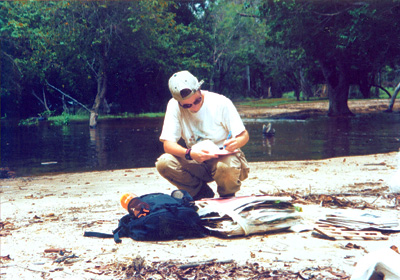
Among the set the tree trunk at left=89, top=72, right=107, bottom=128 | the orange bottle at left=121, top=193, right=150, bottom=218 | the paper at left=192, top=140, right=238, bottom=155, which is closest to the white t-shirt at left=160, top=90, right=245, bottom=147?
the paper at left=192, top=140, right=238, bottom=155

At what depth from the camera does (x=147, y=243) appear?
12.3ft

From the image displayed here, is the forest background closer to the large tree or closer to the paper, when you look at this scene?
the large tree

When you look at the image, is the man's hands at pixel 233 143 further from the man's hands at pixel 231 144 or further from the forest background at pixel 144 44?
the forest background at pixel 144 44

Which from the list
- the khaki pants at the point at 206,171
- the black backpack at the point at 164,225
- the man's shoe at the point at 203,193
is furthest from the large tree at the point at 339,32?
the black backpack at the point at 164,225

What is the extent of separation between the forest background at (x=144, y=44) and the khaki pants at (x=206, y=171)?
42.6 feet

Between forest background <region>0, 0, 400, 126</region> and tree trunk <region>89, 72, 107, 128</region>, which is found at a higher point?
forest background <region>0, 0, 400, 126</region>

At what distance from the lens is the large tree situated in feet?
55.1

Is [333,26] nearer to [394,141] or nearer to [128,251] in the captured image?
[394,141]

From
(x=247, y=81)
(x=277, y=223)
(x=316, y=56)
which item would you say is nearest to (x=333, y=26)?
(x=316, y=56)

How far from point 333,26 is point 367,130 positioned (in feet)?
17.8

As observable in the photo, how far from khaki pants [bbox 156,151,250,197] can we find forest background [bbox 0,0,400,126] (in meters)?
13.0

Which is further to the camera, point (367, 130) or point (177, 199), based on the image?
point (367, 130)

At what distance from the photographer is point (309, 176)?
7.06 meters

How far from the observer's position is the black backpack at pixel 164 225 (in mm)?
3781
